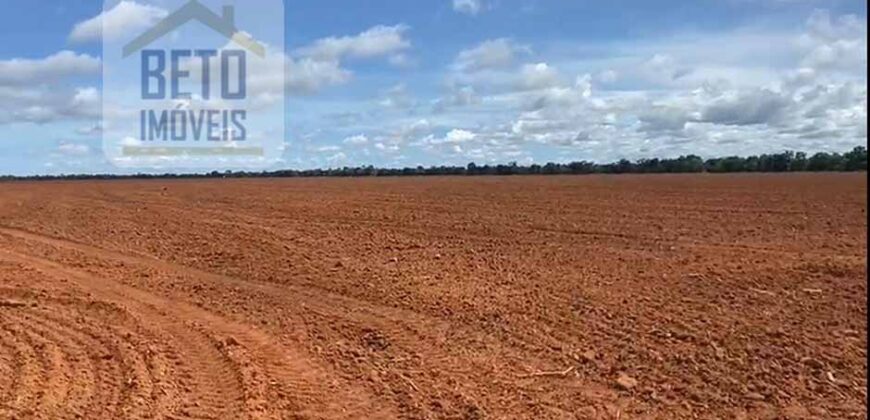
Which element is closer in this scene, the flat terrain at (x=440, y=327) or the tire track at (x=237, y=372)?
the tire track at (x=237, y=372)

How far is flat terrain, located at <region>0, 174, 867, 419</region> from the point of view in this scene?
4.62 meters

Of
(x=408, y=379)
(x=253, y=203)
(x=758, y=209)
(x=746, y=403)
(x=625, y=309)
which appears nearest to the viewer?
(x=746, y=403)

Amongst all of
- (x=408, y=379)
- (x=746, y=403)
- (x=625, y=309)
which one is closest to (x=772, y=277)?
(x=625, y=309)

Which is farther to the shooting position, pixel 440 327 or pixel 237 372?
pixel 440 327

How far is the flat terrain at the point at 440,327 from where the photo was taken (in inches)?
182

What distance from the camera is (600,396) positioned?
472 cm

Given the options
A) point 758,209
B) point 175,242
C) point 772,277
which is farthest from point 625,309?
point 758,209

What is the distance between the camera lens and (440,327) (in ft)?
20.5

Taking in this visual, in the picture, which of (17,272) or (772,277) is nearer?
(772,277)

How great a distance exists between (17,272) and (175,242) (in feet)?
10.2

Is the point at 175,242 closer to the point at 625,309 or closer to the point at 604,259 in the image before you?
the point at 604,259

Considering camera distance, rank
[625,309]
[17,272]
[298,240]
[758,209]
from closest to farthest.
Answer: [625,309] → [17,272] → [298,240] → [758,209]

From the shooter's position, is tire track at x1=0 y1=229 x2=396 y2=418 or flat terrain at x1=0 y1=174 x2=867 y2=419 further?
flat terrain at x1=0 y1=174 x2=867 y2=419

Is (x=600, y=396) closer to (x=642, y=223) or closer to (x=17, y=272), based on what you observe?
(x=17, y=272)
